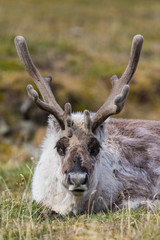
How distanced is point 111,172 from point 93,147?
0.86 metres

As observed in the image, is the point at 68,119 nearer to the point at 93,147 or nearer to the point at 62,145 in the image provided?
the point at 62,145

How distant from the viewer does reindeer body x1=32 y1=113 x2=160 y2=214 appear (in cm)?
624

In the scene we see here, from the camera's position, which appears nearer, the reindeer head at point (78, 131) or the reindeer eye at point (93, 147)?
Answer: the reindeer head at point (78, 131)

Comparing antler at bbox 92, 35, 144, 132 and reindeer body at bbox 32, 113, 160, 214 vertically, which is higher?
antler at bbox 92, 35, 144, 132

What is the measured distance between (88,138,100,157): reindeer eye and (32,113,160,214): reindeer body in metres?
0.18

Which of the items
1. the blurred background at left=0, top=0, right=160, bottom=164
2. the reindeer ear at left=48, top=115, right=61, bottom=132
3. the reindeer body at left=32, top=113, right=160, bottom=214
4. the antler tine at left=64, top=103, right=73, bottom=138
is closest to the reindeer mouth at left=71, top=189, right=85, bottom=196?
the reindeer body at left=32, top=113, right=160, bottom=214

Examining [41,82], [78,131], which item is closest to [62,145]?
[78,131]

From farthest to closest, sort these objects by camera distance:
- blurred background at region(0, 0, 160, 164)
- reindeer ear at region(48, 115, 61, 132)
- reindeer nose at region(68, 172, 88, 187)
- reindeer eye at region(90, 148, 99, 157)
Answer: blurred background at region(0, 0, 160, 164) → reindeer ear at region(48, 115, 61, 132) → reindeer eye at region(90, 148, 99, 157) → reindeer nose at region(68, 172, 88, 187)

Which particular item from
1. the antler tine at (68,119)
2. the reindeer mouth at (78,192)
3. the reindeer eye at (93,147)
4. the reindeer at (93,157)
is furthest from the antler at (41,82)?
the reindeer mouth at (78,192)

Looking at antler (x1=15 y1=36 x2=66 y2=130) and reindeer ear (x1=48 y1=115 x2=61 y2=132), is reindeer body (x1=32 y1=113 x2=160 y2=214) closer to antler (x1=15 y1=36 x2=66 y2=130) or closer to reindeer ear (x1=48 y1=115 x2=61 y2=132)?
reindeer ear (x1=48 y1=115 x2=61 y2=132)

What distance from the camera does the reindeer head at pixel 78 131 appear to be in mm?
5535

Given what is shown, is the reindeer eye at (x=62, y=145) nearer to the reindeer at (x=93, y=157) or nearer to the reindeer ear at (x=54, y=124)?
the reindeer at (x=93, y=157)

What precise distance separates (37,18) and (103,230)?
4228 cm

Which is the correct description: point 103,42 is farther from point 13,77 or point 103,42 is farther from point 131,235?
point 131,235
